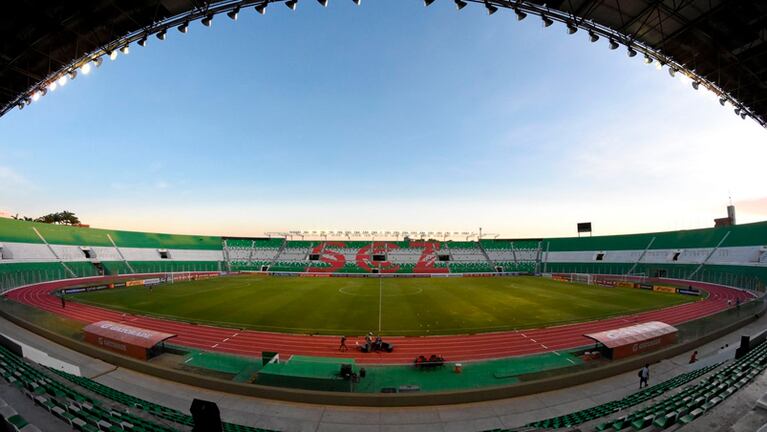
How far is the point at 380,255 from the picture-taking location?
64.7 metres

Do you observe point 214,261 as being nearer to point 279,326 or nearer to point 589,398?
point 279,326

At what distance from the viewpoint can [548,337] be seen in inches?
750

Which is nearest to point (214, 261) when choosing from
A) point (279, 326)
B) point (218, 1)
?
point (279, 326)

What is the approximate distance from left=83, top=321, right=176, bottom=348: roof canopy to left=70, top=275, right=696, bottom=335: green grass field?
20.7 feet

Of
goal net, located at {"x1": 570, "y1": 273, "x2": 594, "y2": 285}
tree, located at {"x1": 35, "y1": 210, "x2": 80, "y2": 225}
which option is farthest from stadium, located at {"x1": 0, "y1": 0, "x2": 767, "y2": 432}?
tree, located at {"x1": 35, "y1": 210, "x2": 80, "y2": 225}

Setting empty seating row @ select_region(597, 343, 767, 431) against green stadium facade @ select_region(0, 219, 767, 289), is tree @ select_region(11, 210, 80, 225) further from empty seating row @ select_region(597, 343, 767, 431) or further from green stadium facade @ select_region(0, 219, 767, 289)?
empty seating row @ select_region(597, 343, 767, 431)

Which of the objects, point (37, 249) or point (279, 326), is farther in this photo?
point (37, 249)

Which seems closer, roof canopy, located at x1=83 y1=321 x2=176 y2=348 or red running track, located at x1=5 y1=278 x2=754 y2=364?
roof canopy, located at x1=83 y1=321 x2=176 y2=348

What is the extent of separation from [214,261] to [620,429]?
68.4 metres

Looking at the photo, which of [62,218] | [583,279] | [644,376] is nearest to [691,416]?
[644,376]

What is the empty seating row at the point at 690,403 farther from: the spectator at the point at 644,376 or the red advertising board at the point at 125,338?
the red advertising board at the point at 125,338

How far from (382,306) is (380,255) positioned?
120 ft

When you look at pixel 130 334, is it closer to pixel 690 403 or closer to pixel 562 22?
pixel 690 403

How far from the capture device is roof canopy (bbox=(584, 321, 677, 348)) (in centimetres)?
1442
